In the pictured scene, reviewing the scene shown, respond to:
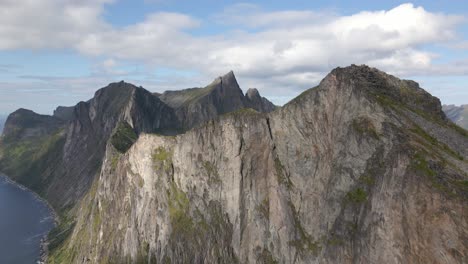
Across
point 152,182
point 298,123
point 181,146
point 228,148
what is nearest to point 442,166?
point 298,123

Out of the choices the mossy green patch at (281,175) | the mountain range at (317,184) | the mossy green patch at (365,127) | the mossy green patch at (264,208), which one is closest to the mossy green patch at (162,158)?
the mountain range at (317,184)

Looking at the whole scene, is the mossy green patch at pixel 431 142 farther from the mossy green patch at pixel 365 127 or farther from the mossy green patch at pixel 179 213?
the mossy green patch at pixel 179 213

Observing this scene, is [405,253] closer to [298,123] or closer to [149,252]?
[298,123]

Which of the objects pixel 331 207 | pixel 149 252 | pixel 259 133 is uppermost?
pixel 259 133

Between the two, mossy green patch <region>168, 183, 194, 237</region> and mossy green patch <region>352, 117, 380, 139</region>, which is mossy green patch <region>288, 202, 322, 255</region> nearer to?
mossy green patch <region>352, 117, 380, 139</region>

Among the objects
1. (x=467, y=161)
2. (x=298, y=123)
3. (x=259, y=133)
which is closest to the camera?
(x=467, y=161)

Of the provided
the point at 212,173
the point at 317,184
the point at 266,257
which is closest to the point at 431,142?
the point at 317,184

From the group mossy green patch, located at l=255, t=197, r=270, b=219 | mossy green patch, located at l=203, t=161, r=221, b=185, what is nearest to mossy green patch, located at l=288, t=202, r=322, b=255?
mossy green patch, located at l=255, t=197, r=270, b=219

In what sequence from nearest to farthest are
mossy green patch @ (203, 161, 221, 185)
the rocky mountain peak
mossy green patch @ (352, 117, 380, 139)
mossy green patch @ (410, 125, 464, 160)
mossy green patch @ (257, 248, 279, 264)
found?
1. mossy green patch @ (410, 125, 464, 160)
2. mossy green patch @ (352, 117, 380, 139)
3. the rocky mountain peak
4. mossy green patch @ (257, 248, 279, 264)
5. mossy green patch @ (203, 161, 221, 185)
